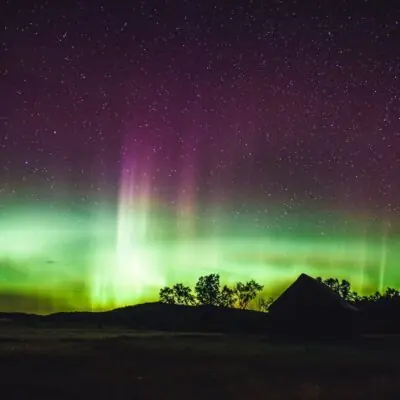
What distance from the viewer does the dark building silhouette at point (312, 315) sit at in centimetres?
5435

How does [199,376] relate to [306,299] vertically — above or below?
below

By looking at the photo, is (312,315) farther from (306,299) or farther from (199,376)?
(199,376)

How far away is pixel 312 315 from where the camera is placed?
5444cm

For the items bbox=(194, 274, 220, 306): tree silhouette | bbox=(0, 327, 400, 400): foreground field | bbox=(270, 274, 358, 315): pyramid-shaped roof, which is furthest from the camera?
bbox=(194, 274, 220, 306): tree silhouette

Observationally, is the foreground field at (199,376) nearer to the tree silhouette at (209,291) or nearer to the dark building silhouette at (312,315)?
the dark building silhouette at (312,315)

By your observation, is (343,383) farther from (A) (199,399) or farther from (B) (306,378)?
(A) (199,399)

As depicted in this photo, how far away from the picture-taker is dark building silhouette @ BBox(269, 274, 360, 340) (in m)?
54.3

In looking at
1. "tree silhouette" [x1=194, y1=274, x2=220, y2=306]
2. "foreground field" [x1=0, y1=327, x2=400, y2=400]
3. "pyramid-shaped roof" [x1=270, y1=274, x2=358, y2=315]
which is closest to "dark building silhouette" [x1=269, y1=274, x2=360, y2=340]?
"pyramid-shaped roof" [x1=270, y1=274, x2=358, y2=315]

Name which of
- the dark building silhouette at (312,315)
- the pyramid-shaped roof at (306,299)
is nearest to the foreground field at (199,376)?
the dark building silhouette at (312,315)

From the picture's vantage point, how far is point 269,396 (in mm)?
18469

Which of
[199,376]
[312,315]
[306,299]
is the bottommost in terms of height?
[199,376]

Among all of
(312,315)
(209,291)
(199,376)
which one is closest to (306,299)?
(312,315)

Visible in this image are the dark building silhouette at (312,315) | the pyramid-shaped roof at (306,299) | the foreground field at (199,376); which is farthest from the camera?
the pyramid-shaped roof at (306,299)

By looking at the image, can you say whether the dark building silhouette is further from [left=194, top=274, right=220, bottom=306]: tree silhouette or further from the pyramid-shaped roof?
[left=194, top=274, right=220, bottom=306]: tree silhouette
